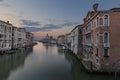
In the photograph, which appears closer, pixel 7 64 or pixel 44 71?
pixel 44 71

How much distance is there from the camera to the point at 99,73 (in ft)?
59.9

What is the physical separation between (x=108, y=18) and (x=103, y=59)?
5.45 meters

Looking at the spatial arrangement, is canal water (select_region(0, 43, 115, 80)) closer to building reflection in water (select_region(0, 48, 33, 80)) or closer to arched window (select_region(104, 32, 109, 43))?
building reflection in water (select_region(0, 48, 33, 80))

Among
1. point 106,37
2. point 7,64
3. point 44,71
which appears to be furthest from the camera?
Answer: point 7,64

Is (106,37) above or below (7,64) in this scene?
above

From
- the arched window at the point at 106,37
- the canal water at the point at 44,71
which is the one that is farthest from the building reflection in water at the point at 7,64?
the arched window at the point at 106,37

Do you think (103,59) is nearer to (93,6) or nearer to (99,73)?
(99,73)

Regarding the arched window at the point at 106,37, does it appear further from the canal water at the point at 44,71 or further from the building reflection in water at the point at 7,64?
the building reflection in water at the point at 7,64

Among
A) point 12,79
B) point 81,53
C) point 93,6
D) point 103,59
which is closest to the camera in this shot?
point 12,79

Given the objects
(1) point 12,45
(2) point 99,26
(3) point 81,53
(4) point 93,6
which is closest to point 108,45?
(2) point 99,26

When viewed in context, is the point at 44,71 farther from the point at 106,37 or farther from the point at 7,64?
the point at 106,37

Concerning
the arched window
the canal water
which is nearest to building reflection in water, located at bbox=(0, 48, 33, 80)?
the canal water

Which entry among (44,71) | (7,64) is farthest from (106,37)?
(7,64)

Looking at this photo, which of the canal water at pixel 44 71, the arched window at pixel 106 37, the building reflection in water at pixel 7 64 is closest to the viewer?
the canal water at pixel 44 71
